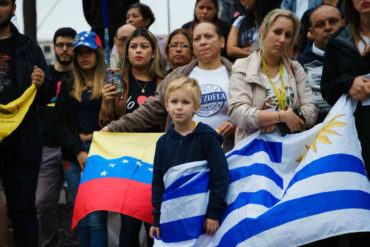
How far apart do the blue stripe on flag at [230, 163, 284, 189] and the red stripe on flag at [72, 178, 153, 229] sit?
78 centimetres

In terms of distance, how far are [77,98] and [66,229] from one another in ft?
6.61

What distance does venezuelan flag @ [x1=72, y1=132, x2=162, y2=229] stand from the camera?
3.95 metres

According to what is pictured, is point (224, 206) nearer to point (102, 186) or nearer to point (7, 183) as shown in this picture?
point (102, 186)

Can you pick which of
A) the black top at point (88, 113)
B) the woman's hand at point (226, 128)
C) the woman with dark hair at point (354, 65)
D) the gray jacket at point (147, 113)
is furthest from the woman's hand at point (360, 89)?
the black top at point (88, 113)

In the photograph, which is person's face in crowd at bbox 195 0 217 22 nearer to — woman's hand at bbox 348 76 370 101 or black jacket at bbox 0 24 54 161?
black jacket at bbox 0 24 54 161

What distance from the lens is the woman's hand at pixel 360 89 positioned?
3344 mm

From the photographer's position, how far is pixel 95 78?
5.05 metres

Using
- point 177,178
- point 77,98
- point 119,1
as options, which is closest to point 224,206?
point 177,178

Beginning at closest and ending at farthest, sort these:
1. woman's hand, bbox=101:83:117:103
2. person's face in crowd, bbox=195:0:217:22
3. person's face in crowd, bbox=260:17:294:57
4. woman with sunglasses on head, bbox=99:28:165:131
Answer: person's face in crowd, bbox=260:17:294:57, woman's hand, bbox=101:83:117:103, woman with sunglasses on head, bbox=99:28:165:131, person's face in crowd, bbox=195:0:217:22

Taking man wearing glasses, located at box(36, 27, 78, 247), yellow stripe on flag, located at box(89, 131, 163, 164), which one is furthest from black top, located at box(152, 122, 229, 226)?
man wearing glasses, located at box(36, 27, 78, 247)

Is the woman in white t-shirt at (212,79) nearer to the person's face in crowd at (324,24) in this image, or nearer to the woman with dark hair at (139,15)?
the person's face in crowd at (324,24)

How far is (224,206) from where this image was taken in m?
3.43

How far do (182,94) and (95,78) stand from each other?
1784 mm

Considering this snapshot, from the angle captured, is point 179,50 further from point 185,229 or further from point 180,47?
point 185,229
